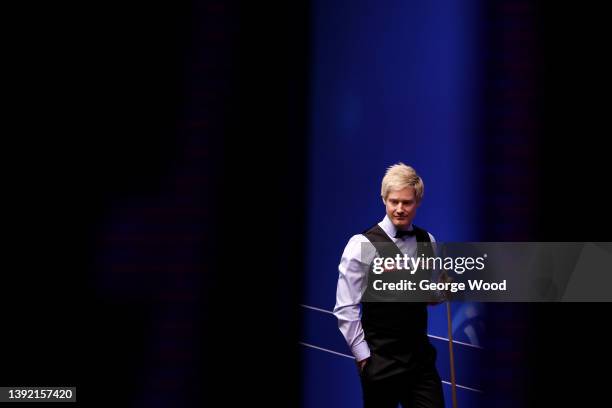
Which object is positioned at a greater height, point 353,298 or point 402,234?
point 402,234

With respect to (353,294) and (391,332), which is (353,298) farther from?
(391,332)

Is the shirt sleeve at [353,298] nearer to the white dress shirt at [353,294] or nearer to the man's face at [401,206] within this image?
the white dress shirt at [353,294]

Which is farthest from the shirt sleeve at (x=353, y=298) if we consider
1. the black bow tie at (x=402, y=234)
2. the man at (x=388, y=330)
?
the black bow tie at (x=402, y=234)

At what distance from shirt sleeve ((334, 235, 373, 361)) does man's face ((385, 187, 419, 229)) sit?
171mm

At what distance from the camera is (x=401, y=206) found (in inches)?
102

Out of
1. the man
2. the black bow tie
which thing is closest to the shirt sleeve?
the man

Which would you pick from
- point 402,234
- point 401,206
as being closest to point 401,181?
point 401,206

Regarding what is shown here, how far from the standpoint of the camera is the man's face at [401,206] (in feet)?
8.50

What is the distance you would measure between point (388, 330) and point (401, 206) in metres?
0.50

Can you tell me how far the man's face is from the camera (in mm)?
2592

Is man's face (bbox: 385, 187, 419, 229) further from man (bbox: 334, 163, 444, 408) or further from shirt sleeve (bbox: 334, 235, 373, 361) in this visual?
shirt sleeve (bbox: 334, 235, 373, 361)

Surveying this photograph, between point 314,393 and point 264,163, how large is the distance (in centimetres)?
133

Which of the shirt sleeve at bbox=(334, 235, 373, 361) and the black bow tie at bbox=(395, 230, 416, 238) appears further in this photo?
the black bow tie at bbox=(395, 230, 416, 238)

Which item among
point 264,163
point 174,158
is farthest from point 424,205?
point 174,158
